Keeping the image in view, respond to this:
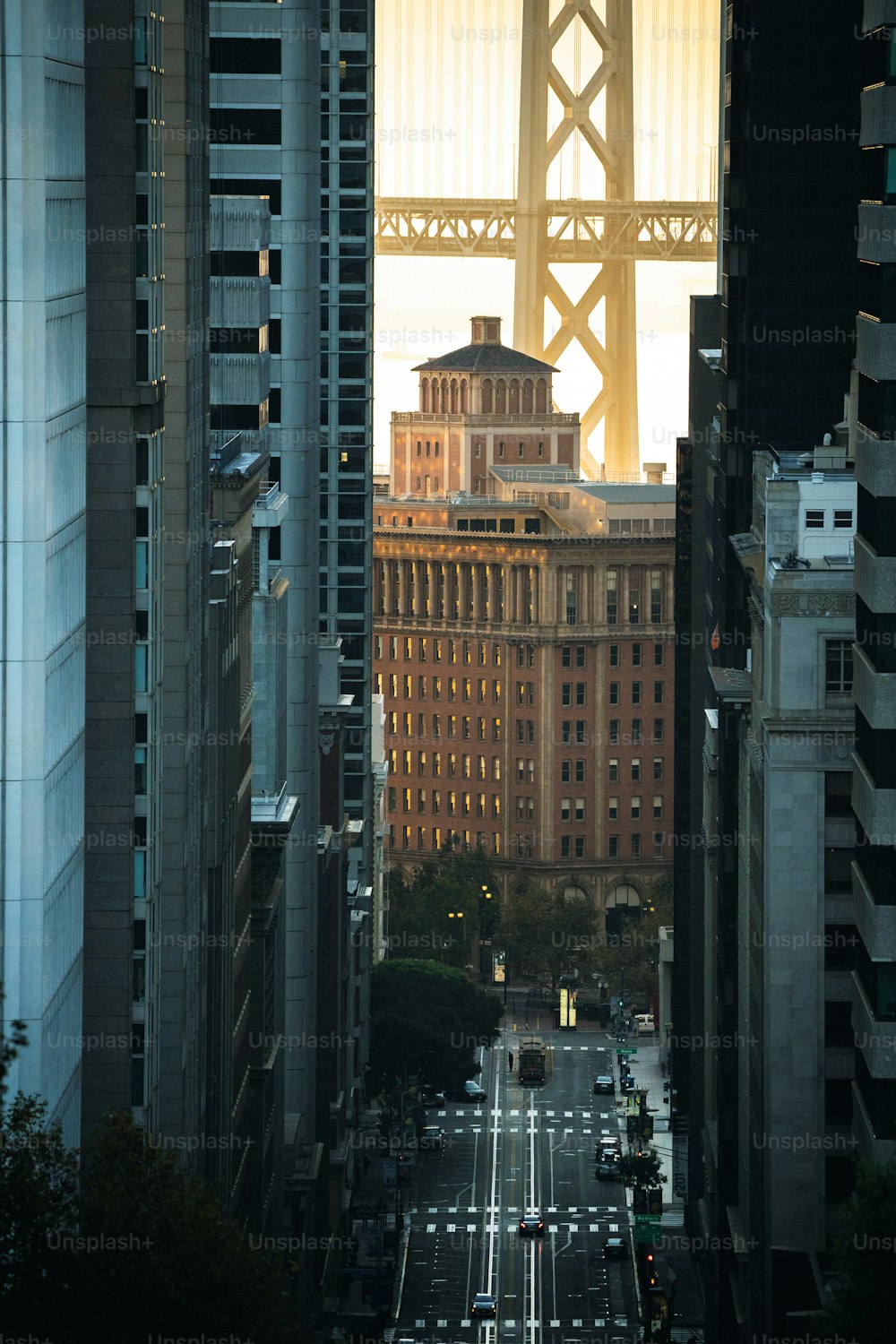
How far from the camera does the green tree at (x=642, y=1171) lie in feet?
389

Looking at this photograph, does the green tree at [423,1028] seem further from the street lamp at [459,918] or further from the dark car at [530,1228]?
the street lamp at [459,918]

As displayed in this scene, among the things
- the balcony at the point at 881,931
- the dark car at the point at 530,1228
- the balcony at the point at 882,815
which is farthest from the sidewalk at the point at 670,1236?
the balcony at the point at 882,815

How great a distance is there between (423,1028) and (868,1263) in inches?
3732

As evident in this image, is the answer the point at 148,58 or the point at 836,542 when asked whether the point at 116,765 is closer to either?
the point at 148,58

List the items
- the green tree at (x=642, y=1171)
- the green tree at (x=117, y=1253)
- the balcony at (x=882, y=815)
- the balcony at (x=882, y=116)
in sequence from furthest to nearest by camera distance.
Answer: the green tree at (x=642, y=1171) → the balcony at (x=882, y=815) → the balcony at (x=882, y=116) → the green tree at (x=117, y=1253)

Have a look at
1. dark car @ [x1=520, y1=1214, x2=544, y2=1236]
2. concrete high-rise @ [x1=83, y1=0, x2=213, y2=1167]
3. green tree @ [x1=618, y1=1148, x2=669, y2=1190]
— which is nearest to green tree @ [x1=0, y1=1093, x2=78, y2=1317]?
concrete high-rise @ [x1=83, y1=0, x2=213, y2=1167]

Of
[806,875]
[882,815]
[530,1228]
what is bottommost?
[530,1228]

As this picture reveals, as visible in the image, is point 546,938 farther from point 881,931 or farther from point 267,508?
point 881,931

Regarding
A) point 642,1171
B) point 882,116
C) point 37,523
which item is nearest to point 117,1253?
point 37,523

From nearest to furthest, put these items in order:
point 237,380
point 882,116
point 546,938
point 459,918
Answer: point 882,116 → point 237,380 → point 459,918 → point 546,938

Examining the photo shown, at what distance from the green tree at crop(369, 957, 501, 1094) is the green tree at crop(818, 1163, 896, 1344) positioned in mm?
93093

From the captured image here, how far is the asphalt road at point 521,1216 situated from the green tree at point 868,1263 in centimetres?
5994

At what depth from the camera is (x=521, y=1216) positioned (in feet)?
404

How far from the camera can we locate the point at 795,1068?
68812mm
